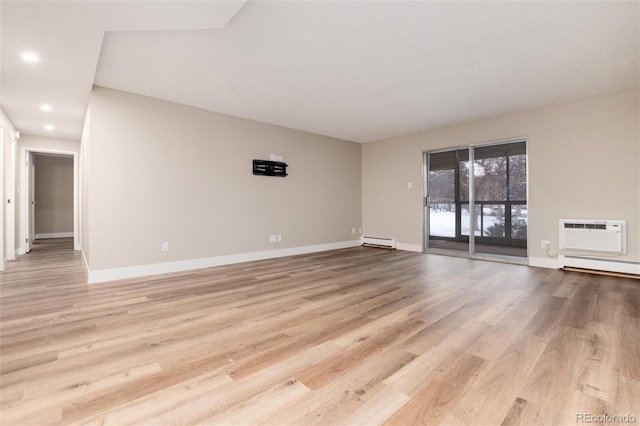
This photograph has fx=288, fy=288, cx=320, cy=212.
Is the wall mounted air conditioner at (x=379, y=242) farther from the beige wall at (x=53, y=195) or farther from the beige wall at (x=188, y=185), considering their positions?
the beige wall at (x=53, y=195)

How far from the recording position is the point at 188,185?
4402mm

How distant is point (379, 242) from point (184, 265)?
4143 millimetres

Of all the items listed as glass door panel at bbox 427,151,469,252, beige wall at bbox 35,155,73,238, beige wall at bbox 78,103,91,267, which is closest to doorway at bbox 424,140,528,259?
glass door panel at bbox 427,151,469,252

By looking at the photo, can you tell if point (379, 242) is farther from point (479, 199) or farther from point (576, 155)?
point (576, 155)

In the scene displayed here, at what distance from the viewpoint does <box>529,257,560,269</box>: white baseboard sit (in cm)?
443

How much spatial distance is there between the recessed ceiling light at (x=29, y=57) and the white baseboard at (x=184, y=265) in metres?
2.36

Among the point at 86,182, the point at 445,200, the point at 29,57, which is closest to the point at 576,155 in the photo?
the point at 445,200

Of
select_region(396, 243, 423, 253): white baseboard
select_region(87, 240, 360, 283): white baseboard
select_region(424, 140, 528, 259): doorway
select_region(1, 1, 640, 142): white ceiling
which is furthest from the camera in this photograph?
select_region(396, 243, 423, 253): white baseboard

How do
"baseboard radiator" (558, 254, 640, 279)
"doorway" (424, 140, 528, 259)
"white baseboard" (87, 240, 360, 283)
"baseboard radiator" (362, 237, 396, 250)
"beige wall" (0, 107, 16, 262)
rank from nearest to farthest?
"white baseboard" (87, 240, 360, 283), "baseboard radiator" (558, 254, 640, 279), "beige wall" (0, 107, 16, 262), "doorway" (424, 140, 528, 259), "baseboard radiator" (362, 237, 396, 250)

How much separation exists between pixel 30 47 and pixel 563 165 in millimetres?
6575

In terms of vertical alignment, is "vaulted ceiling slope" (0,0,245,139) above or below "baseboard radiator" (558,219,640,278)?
above

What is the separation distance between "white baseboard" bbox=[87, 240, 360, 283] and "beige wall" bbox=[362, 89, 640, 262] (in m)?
3.50

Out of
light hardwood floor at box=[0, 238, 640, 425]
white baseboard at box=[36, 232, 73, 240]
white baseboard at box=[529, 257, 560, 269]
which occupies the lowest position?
light hardwood floor at box=[0, 238, 640, 425]

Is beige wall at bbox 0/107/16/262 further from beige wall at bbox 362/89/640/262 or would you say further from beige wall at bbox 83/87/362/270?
beige wall at bbox 362/89/640/262
